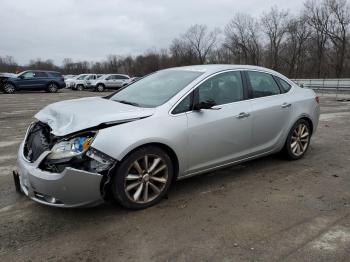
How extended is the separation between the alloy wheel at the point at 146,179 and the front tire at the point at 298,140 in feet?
8.11

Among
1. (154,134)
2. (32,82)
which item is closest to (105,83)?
(32,82)

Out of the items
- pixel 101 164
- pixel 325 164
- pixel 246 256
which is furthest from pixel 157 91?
pixel 325 164

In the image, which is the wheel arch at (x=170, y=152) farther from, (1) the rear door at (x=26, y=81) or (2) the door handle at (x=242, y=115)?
(1) the rear door at (x=26, y=81)

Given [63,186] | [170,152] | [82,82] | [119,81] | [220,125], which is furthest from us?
[82,82]

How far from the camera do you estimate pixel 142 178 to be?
3.73 metres

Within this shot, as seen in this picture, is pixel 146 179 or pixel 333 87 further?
pixel 333 87

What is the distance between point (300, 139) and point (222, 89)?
6.28ft

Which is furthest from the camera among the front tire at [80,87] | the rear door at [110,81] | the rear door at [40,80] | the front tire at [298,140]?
the front tire at [80,87]

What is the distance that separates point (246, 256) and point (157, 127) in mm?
1602

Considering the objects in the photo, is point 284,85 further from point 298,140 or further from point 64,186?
point 64,186


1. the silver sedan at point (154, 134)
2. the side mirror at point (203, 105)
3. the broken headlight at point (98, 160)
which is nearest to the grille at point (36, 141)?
the silver sedan at point (154, 134)

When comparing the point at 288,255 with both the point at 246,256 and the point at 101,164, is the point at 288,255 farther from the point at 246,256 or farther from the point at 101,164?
the point at 101,164

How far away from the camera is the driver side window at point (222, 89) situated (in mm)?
4362

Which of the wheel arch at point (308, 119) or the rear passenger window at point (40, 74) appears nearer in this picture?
the wheel arch at point (308, 119)
